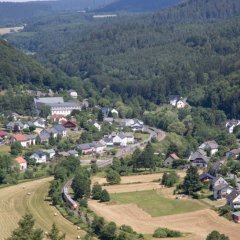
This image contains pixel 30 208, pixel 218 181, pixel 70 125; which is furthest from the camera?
pixel 70 125

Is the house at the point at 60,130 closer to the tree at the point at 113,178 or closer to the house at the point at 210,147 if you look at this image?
the house at the point at 210,147

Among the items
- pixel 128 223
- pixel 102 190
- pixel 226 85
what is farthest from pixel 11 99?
pixel 128 223

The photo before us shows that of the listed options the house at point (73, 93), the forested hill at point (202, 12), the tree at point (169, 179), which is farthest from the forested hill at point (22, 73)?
the forested hill at point (202, 12)

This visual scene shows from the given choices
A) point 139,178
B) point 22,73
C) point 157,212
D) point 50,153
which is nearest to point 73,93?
point 22,73

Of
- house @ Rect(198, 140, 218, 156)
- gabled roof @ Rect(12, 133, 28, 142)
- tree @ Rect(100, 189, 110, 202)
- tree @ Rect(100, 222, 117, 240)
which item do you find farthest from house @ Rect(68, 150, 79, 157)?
tree @ Rect(100, 222, 117, 240)

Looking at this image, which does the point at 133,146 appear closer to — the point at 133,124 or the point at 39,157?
the point at 133,124

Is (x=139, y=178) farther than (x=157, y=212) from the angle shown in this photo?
Yes
